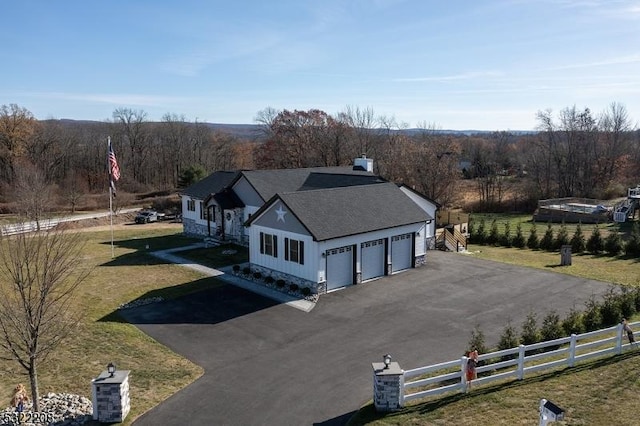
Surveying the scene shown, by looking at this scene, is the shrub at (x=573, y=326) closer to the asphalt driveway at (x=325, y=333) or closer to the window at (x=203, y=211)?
the asphalt driveway at (x=325, y=333)

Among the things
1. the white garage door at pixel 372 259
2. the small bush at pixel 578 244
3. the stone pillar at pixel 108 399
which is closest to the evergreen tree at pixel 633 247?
the small bush at pixel 578 244

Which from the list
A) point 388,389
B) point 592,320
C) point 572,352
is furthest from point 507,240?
point 388,389

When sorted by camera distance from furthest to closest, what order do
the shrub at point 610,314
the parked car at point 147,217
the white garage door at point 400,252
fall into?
the parked car at point 147,217
the white garage door at point 400,252
the shrub at point 610,314

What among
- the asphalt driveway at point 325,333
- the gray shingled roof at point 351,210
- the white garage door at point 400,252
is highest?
the gray shingled roof at point 351,210

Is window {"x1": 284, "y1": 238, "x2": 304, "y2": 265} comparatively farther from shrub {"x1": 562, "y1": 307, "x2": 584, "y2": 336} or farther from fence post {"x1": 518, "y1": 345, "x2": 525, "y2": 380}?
fence post {"x1": 518, "y1": 345, "x2": 525, "y2": 380}

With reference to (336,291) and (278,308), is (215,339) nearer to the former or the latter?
(278,308)
